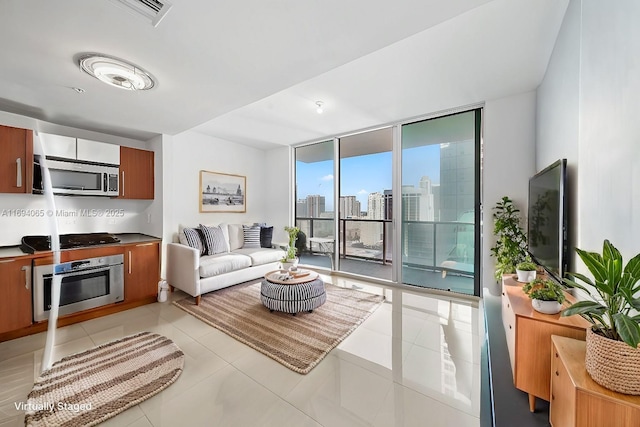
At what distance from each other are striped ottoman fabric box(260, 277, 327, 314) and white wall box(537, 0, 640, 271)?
228 cm

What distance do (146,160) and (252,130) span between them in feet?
5.39

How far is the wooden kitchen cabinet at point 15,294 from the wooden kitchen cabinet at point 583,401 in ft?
13.2

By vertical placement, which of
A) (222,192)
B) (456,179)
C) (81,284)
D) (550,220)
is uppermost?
(456,179)

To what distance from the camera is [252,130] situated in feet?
Result: 13.9

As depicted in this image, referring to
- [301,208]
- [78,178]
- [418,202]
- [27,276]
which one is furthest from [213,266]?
[418,202]

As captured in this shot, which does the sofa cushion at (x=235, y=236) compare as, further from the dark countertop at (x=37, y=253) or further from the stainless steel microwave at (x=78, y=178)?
the stainless steel microwave at (x=78, y=178)

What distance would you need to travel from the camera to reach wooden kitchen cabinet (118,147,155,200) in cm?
336

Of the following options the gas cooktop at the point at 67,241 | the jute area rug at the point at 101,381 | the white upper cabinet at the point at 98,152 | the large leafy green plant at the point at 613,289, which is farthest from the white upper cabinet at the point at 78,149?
the large leafy green plant at the point at 613,289

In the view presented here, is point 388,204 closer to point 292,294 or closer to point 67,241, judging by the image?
point 292,294

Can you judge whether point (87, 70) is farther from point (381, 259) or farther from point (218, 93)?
point (381, 259)

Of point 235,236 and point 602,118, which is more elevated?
point 602,118

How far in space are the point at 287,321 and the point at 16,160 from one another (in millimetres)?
3281

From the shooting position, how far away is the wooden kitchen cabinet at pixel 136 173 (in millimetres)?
3363

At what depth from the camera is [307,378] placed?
73.5 inches
